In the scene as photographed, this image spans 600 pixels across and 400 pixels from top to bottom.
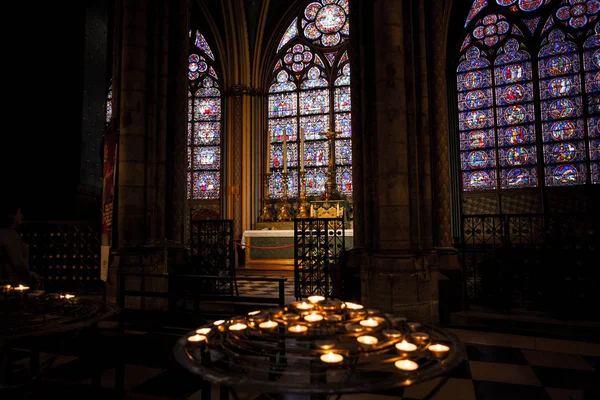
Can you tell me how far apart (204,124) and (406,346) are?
15386 millimetres

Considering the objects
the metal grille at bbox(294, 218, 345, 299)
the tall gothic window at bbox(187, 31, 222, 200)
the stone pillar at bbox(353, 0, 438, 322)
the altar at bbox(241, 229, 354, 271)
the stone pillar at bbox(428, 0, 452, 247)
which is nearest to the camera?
the stone pillar at bbox(353, 0, 438, 322)

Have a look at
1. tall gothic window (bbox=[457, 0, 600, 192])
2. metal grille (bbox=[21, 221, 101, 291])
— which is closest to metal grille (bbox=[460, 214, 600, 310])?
metal grille (bbox=[21, 221, 101, 291])

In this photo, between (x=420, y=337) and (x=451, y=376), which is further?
(x=451, y=376)

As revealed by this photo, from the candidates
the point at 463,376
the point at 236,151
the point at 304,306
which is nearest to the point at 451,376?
the point at 463,376

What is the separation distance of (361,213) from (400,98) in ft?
5.88

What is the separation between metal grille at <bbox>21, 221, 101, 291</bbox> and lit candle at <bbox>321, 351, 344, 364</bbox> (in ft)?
20.5

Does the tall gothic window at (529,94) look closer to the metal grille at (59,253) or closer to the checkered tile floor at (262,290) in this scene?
the checkered tile floor at (262,290)

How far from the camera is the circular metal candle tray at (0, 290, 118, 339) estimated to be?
5.39 feet

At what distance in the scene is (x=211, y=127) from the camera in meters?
15.6

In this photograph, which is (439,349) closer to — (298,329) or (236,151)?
(298,329)

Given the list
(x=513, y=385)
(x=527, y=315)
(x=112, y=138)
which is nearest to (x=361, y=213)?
(x=527, y=315)

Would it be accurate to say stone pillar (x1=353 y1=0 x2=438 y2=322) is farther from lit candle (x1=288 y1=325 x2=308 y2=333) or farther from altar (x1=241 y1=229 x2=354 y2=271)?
altar (x1=241 y1=229 x2=354 y2=271)

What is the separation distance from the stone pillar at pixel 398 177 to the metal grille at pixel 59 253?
177 inches

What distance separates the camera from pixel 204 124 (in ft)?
51.3
